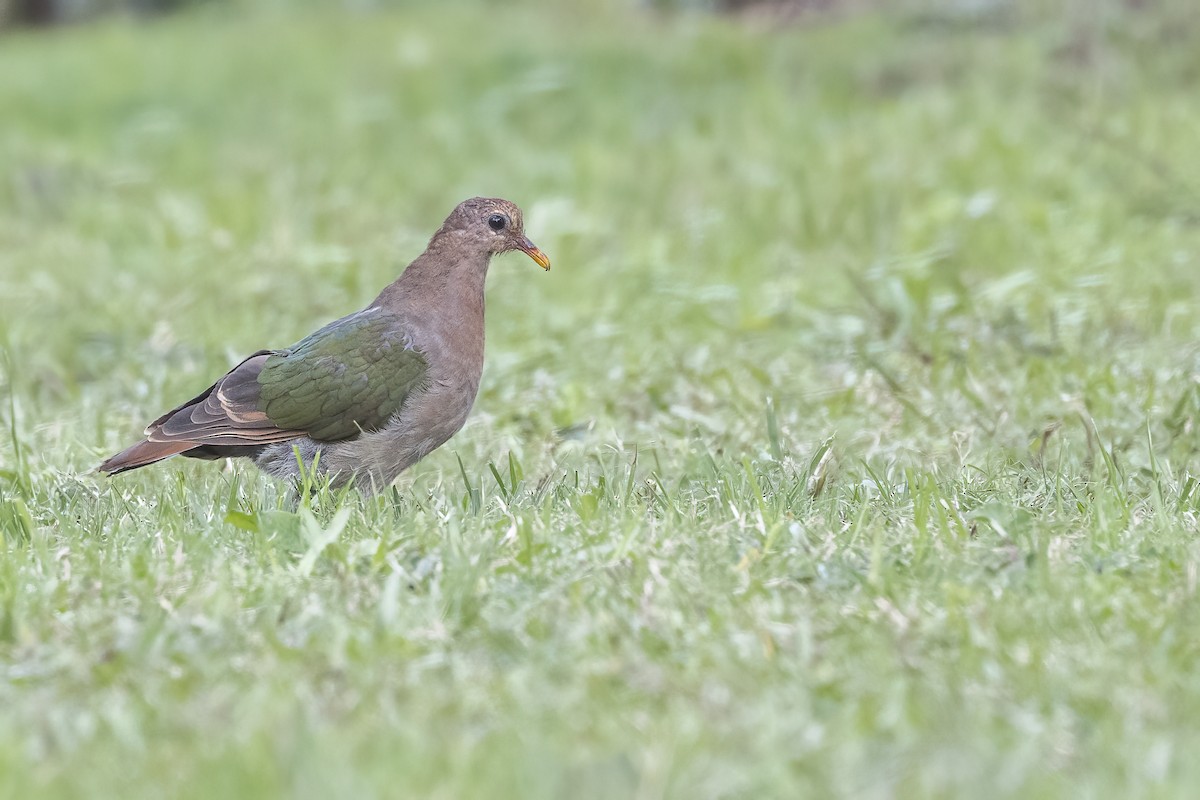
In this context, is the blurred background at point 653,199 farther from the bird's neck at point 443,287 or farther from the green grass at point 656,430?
the bird's neck at point 443,287

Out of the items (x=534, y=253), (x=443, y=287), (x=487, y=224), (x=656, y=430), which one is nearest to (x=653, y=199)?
(x=656, y=430)

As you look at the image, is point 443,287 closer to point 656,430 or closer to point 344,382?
point 344,382

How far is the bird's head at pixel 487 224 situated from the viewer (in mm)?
5391

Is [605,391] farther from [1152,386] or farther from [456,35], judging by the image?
[456,35]

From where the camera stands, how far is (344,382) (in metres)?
5.07

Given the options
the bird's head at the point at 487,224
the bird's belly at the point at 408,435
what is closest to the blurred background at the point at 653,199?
the bird's head at the point at 487,224

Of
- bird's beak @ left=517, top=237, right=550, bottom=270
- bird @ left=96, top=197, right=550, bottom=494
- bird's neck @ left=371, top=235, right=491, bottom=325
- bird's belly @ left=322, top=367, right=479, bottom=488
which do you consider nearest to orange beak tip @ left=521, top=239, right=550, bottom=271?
bird's beak @ left=517, top=237, right=550, bottom=270

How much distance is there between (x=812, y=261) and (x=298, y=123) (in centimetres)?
493

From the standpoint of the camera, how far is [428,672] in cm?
344

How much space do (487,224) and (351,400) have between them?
2.52 ft

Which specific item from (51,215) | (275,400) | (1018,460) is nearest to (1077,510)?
(1018,460)

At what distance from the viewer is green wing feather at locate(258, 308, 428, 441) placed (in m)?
5.03

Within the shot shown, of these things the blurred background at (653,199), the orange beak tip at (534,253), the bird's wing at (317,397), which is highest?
the orange beak tip at (534,253)

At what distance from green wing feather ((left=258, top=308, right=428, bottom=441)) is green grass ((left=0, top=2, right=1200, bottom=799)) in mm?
282
